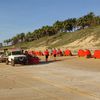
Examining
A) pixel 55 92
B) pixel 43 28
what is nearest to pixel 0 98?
pixel 55 92

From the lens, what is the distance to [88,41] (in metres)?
83.4

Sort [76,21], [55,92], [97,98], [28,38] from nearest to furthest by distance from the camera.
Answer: [97,98], [55,92], [76,21], [28,38]

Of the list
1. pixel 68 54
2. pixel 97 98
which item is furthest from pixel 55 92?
pixel 68 54

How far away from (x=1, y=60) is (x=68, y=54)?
13.2m

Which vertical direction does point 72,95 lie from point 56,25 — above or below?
below

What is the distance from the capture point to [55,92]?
51.1 feet

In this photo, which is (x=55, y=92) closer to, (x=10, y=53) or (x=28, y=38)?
(x=10, y=53)

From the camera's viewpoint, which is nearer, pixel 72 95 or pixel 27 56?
pixel 72 95

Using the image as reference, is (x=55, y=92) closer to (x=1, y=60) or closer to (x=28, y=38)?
(x=1, y=60)

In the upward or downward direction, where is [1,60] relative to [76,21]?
downward

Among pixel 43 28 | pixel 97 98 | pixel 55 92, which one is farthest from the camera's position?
pixel 43 28

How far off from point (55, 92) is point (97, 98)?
2397 mm

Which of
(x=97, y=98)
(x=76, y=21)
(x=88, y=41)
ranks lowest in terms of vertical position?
(x=97, y=98)

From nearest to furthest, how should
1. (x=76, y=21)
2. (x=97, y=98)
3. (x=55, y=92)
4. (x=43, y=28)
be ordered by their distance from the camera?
(x=97, y=98) → (x=55, y=92) → (x=76, y=21) → (x=43, y=28)
